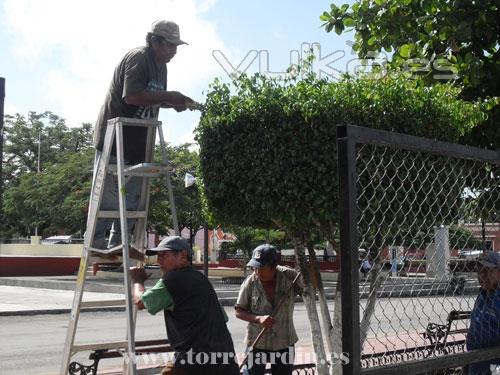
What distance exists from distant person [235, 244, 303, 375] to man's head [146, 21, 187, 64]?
1670mm

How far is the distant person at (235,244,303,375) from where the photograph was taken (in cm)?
568

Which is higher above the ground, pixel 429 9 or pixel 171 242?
pixel 429 9

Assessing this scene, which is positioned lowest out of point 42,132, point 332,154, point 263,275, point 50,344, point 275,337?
point 50,344

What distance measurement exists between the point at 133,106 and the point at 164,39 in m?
0.50

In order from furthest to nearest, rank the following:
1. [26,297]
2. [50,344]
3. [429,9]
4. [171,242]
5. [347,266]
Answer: [26,297]
[50,344]
[429,9]
[171,242]
[347,266]

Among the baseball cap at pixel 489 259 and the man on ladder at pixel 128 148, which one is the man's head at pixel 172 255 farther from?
the baseball cap at pixel 489 259

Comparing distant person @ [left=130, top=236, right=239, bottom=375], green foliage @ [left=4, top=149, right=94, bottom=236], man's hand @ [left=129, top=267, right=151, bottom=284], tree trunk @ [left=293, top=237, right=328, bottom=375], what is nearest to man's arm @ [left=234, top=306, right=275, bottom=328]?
tree trunk @ [left=293, top=237, right=328, bottom=375]

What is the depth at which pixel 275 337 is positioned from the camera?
573 centimetres

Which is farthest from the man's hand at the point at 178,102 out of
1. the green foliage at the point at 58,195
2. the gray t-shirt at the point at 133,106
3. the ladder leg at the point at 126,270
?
the green foliage at the point at 58,195

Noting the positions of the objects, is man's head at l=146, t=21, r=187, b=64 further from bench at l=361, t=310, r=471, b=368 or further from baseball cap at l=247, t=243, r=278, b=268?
bench at l=361, t=310, r=471, b=368

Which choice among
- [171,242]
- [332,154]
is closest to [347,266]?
[171,242]

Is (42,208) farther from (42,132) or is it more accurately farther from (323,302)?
(323,302)

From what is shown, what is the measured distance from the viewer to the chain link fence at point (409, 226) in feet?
9.05

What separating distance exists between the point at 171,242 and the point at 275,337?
1707 millimetres
